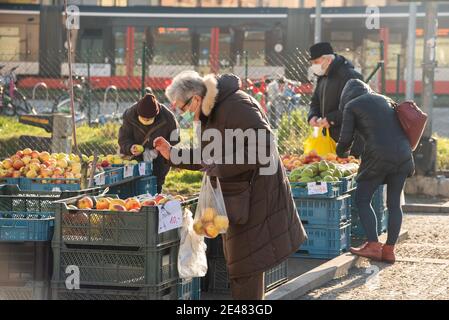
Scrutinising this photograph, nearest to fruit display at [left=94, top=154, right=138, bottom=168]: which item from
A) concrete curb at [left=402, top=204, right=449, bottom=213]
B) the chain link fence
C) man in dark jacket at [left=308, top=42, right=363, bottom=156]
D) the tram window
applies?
man in dark jacket at [left=308, top=42, right=363, bottom=156]

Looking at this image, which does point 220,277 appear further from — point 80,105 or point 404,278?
point 80,105

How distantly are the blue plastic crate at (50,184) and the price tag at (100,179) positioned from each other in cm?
17

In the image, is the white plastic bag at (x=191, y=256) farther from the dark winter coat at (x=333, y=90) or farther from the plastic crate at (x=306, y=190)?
the dark winter coat at (x=333, y=90)

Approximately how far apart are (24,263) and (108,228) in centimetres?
66

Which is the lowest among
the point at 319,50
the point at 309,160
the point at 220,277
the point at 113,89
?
the point at 220,277

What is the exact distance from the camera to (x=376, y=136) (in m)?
9.95

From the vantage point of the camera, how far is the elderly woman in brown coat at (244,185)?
6508 mm

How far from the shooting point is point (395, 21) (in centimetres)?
3375

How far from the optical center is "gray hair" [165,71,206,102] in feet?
21.2

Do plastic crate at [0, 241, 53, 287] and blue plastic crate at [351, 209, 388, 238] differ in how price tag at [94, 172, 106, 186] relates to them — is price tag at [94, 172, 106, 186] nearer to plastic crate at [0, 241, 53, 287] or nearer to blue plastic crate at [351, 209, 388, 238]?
plastic crate at [0, 241, 53, 287]

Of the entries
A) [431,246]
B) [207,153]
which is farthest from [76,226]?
[431,246]

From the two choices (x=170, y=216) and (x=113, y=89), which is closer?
(x=170, y=216)

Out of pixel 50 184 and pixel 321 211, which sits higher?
pixel 50 184

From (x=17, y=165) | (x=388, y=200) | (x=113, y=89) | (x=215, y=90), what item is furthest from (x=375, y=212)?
(x=113, y=89)
